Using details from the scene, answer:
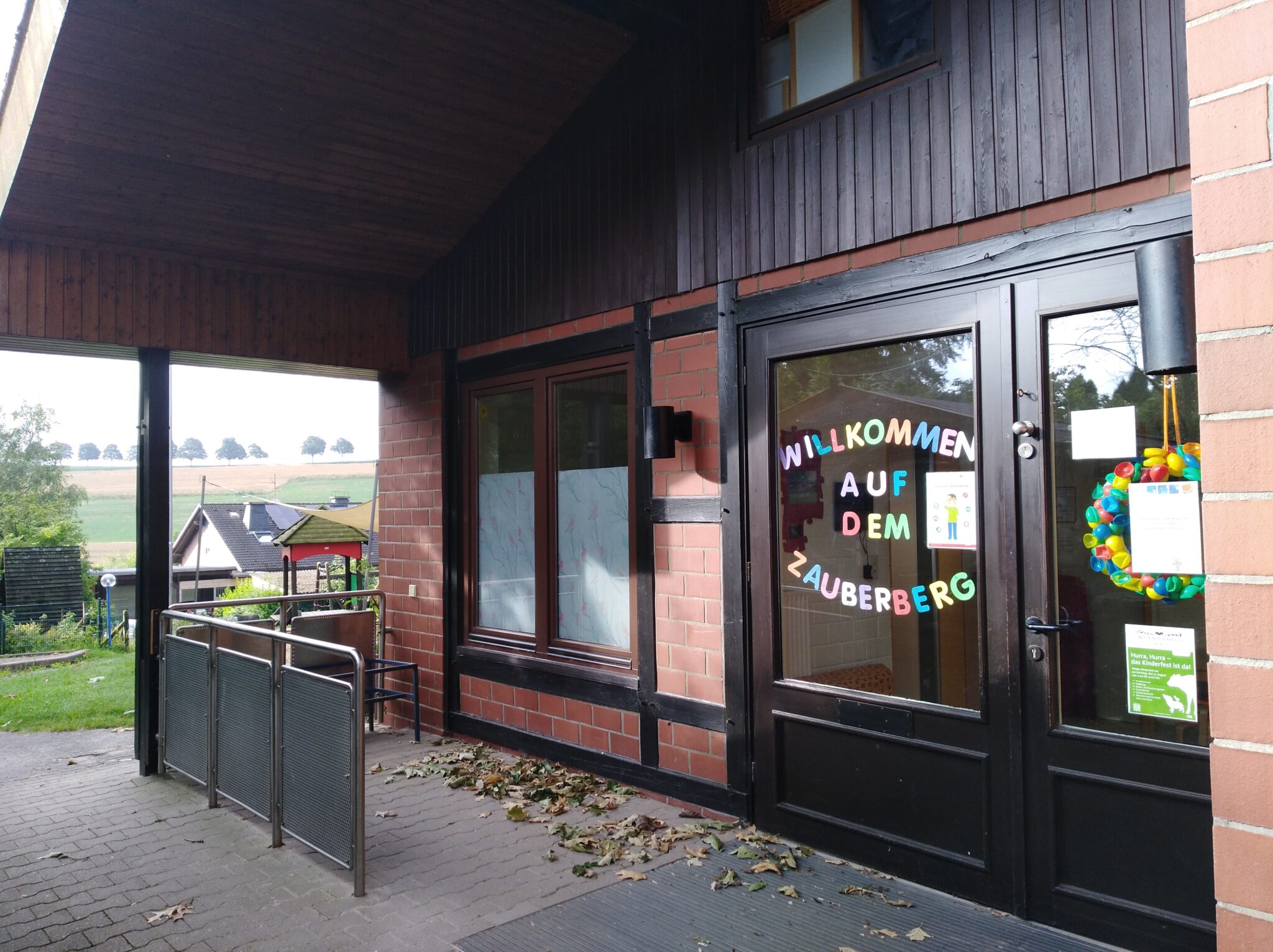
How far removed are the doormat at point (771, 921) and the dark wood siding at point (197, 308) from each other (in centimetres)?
431

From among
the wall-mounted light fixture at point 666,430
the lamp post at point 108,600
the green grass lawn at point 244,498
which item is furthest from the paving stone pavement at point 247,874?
the green grass lawn at point 244,498

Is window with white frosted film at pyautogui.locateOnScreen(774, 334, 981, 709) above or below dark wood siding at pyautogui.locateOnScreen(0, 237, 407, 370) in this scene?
below

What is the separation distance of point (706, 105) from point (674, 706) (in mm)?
3132

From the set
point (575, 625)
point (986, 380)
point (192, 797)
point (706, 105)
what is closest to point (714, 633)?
point (575, 625)

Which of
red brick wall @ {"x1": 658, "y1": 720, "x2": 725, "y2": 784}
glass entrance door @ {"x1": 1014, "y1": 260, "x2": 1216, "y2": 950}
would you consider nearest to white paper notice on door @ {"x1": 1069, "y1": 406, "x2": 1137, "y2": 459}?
glass entrance door @ {"x1": 1014, "y1": 260, "x2": 1216, "y2": 950}

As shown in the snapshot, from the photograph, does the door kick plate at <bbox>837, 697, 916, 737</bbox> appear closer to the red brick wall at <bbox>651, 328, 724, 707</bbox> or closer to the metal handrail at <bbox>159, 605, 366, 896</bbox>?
the red brick wall at <bbox>651, 328, 724, 707</bbox>

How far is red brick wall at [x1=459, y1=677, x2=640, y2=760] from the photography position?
5219mm

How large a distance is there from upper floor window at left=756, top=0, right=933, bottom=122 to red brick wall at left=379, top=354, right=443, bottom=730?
3.21 metres

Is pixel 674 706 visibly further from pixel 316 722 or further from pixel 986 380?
pixel 986 380

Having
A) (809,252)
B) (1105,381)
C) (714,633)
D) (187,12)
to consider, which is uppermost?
(187,12)

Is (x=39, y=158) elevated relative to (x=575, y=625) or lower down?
elevated

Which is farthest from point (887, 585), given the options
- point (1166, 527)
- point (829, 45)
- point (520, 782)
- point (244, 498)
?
point (244, 498)

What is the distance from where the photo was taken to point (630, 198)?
205 inches

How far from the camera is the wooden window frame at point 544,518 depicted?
529cm
